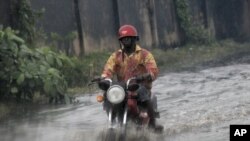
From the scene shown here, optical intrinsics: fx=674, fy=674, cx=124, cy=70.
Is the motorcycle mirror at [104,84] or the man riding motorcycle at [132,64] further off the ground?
the man riding motorcycle at [132,64]

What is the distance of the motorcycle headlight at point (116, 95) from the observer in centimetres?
826

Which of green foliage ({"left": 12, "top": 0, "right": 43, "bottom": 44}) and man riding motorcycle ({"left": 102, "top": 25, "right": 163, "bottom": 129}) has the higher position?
green foliage ({"left": 12, "top": 0, "right": 43, "bottom": 44})

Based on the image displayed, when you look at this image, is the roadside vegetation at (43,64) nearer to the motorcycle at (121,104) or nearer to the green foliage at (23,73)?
the green foliage at (23,73)

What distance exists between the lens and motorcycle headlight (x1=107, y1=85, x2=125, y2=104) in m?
8.26

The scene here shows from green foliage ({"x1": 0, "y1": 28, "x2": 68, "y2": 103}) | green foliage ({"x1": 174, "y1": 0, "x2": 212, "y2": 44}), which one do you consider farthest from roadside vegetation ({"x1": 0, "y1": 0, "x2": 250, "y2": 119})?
green foliage ({"x1": 174, "y1": 0, "x2": 212, "y2": 44})

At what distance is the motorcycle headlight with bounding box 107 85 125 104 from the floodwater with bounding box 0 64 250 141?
100 cm

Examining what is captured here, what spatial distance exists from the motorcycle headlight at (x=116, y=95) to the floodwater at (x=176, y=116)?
1.00m

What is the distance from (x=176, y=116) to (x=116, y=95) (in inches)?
153

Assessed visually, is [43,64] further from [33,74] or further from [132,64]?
[132,64]

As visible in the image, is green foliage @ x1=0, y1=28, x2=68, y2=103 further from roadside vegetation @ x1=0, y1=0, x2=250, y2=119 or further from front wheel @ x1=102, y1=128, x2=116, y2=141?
front wheel @ x1=102, y1=128, x2=116, y2=141

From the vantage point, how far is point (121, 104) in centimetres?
847

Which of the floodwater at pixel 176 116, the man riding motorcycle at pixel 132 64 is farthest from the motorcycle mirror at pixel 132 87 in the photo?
the floodwater at pixel 176 116

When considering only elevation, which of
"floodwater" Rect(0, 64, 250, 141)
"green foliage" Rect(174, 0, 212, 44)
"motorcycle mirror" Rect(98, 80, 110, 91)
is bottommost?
→ "floodwater" Rect(0, 64, 250, 141)

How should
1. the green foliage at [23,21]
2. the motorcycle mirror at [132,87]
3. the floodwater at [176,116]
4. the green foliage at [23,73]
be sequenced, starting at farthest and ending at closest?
the green foliage at [23,21]
the green foliage at [23,73]
the floodwater at [176,116]
the motorcycle mirror at [132,87]
